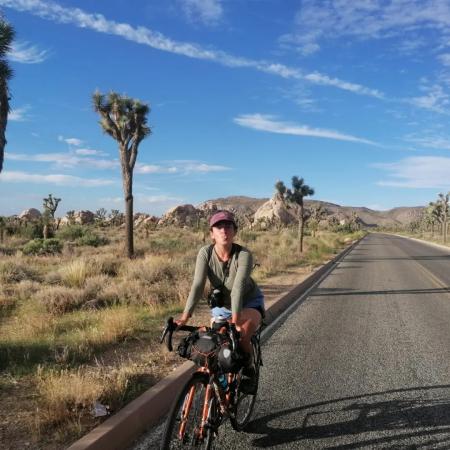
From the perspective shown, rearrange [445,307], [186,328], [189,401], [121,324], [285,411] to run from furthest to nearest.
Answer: [445,307], [121,324], [285,411], [186,328], [189,401]

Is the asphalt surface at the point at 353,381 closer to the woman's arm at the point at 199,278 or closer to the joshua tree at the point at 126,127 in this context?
the woman's arm at the point at 199,278

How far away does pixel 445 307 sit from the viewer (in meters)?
11.8

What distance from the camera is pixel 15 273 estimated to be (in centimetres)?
1491

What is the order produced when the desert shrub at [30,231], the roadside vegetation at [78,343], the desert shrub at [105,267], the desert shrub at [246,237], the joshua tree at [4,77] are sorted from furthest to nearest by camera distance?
the desert shrub at [246,237] → the desert shrub at [30,231] → the desert shrub at [105,267] → the joshua tree at [4,77] → the roadside vegetation at [78,343]

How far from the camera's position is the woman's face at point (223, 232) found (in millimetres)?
4220

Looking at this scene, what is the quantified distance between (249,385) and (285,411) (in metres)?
0.82

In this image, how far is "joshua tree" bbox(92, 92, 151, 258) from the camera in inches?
896

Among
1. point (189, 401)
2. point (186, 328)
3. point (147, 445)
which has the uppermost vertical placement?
point (186, 328)

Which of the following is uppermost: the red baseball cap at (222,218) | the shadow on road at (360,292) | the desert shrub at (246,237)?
the red baseball cap at (222,218)

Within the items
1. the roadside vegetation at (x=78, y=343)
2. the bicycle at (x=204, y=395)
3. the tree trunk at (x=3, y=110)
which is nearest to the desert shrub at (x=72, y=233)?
the roadside vegetation at (x=78, y=343)

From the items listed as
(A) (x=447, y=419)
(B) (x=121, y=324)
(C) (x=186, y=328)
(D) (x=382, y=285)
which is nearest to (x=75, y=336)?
(B) (x=121, y=324)

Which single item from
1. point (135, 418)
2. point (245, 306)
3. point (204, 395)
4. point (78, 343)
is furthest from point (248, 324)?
point (78, 343)

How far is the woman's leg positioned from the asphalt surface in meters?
0.90

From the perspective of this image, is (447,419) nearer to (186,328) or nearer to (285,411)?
(285,411)
